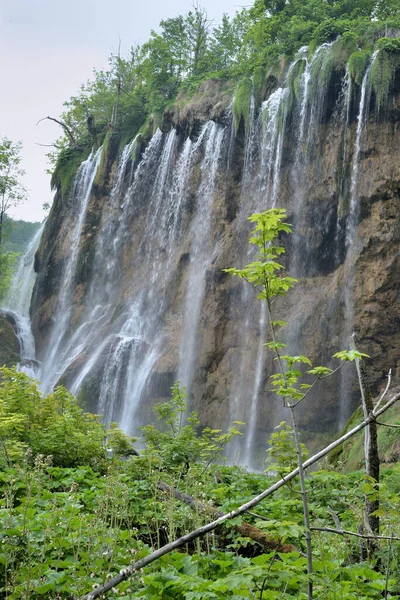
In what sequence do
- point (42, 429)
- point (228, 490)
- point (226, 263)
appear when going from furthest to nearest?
point (226, 263)
point (42, 429)
point (228, 490)

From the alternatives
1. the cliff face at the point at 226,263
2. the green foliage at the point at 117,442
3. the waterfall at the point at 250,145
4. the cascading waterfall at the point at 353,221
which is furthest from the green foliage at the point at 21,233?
the green foliage at the point at 117,442

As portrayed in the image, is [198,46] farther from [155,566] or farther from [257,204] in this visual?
[155,566]

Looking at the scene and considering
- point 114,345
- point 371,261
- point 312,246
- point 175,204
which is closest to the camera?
point 371,261

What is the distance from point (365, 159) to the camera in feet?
59.5

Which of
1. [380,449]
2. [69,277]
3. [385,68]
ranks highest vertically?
[385,68]

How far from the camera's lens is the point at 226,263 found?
70.9ft

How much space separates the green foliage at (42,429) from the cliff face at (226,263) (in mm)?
10568

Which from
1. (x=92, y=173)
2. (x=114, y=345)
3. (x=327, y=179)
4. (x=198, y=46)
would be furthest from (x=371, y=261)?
(x=198, y=46)

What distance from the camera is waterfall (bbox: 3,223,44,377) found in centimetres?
3010

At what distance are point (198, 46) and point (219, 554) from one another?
111 feet

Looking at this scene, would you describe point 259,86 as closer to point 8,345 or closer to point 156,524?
point 8,345

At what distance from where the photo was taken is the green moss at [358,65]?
60.0 feet

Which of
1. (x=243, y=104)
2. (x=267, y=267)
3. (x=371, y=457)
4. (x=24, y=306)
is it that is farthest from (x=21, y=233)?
(x=267, y=267)

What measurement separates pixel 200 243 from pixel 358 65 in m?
9.09
